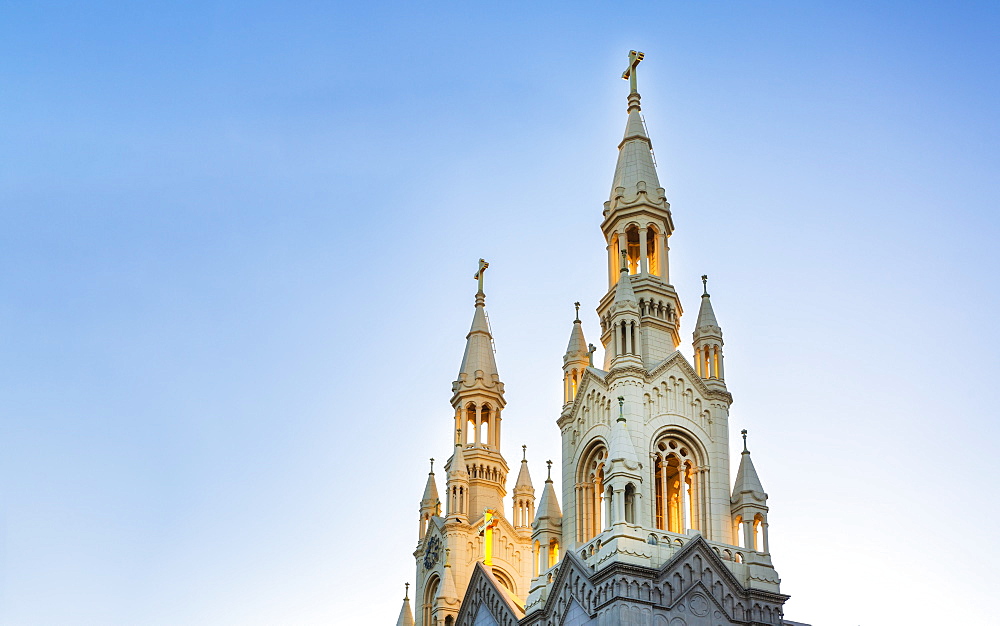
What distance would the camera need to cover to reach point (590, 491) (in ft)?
160

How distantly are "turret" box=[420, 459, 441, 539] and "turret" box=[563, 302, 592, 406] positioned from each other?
55.8 ft

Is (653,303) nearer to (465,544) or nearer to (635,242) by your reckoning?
(635,242)

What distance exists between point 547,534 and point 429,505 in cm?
1922

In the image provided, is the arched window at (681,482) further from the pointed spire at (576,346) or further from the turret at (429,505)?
the turret at (429,505)

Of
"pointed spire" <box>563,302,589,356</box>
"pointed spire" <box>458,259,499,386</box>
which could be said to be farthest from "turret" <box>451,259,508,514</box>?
"pointed spire" <box>563,302,589,356</box>

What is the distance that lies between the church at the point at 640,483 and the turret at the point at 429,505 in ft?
22.0

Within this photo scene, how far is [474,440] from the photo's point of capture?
6662 cm

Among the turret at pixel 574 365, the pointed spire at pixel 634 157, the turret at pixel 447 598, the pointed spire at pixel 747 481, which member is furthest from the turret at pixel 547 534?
the pointed spire at pixel 634 157

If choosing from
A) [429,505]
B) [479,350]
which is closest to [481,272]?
[479,350]

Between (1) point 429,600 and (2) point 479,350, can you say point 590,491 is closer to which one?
(1) point 429,600

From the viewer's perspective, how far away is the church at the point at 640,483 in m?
43.6

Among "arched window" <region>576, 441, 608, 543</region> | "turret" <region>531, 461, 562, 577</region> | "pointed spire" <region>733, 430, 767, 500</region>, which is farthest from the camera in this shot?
"turret" <region>531, 461, 562, 577</region>

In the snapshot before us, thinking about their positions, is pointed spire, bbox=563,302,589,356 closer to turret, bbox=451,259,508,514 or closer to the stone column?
the stone column

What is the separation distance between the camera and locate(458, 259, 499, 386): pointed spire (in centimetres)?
6812
